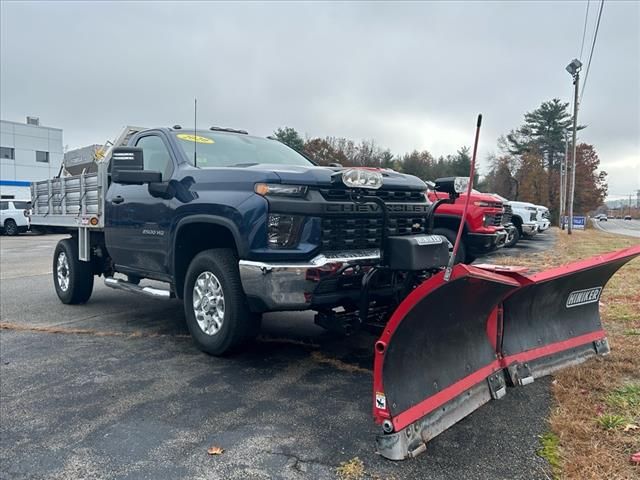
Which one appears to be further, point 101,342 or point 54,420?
point 101,342

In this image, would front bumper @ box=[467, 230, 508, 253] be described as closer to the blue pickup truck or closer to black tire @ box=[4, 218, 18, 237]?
the blue pickup truck

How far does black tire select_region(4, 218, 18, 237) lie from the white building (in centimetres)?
1946

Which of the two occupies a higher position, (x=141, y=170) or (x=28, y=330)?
(x=141, y=170)

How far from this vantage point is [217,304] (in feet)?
14.5

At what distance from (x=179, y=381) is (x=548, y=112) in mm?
65693

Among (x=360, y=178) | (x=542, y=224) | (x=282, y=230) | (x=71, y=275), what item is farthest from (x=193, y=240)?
(x=542, y=224)

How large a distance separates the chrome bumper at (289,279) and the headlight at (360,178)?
574 millimetres

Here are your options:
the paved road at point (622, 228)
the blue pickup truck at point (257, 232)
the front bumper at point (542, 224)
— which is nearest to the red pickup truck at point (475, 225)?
the blue pickup truck at point (257, 232)

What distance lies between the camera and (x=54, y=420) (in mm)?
3486

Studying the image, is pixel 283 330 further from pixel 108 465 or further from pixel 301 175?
pixel 108 465

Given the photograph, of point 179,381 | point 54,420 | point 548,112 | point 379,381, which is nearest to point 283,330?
point 179,381

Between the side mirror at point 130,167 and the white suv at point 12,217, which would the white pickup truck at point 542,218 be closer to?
the side mirror at point 130,167

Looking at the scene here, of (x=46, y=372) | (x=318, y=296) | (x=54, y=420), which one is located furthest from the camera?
(x=46, y=372)

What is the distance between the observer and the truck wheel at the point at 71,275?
23.1 ft
